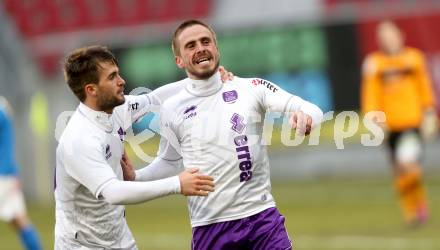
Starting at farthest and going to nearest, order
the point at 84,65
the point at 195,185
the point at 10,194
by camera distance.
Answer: the point at 10,194 < the point at 84,65 < the point at 195,185

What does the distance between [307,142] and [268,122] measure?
12.0 metres

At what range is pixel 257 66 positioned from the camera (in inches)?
836

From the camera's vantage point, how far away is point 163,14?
2388 centimetres

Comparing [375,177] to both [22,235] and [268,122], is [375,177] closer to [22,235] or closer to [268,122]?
[22,235]

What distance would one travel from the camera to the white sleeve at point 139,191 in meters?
7.19

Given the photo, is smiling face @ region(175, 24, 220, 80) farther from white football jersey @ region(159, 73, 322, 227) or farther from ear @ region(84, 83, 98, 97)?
ear @ region(84, 83, 98, 97)

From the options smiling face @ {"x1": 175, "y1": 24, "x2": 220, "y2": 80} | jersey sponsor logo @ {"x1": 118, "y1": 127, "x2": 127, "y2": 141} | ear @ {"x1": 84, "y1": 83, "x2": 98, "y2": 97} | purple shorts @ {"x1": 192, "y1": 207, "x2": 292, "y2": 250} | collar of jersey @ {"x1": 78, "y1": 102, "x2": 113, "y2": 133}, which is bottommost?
purple shorts @ {"x1": 192, "y1": 207, "x2": 292, "y2": 250}

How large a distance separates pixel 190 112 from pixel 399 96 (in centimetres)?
820

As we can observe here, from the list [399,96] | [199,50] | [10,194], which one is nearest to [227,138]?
[199,50]

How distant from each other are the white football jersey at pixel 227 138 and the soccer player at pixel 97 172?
17.4 inches

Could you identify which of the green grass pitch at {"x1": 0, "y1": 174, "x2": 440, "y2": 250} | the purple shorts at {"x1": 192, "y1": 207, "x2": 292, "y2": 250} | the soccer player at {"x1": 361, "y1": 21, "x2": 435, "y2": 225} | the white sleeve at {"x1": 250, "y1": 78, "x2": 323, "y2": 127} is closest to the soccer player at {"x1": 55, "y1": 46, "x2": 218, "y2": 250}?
the purple shorts at {"x1": 192, "y1": 207, "x2": 292, "y2": 250}

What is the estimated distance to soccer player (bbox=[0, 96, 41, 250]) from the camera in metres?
12.8

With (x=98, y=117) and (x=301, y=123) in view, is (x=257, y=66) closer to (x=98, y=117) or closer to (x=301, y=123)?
(x=98, y=117)

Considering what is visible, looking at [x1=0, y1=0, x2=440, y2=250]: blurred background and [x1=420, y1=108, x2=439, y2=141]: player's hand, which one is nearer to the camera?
[x1=420, y1=108, x2=439, y2=141]: player's hand
